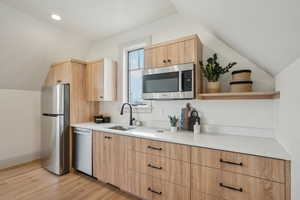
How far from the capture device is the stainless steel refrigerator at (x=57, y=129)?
8.75 feet

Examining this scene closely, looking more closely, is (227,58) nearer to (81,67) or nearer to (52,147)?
(81,67)

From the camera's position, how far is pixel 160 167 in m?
1.80

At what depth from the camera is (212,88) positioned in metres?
1.97

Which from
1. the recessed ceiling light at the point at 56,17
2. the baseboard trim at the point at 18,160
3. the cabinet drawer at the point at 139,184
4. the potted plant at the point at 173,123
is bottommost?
the baseboard trim at the point at 18,160

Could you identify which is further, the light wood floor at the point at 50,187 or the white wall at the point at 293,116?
the light wood floor at the point at 50,187

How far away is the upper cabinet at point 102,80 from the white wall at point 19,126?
140 cm

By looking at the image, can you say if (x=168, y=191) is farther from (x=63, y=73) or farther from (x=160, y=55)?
(x=63, y=73)

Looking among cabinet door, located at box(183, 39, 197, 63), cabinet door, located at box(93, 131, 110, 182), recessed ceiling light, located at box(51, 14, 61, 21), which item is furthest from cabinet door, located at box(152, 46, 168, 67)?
recessed ceiling light, located at box(51, 14, 61, 21)

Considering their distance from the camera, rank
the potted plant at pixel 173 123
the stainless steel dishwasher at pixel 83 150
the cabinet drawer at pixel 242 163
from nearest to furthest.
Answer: the cabinet drawer at pixel 242 163 < the potted plant at pixel 173 123 < the stainless steel dishwasher at pixel 83 150

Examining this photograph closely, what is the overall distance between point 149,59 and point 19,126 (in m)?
3.02

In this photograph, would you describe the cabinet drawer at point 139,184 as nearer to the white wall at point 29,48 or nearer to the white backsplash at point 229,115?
the white backsplash at point 229,115

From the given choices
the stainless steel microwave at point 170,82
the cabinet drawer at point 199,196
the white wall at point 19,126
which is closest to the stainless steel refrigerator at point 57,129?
the white wall at point 19,126

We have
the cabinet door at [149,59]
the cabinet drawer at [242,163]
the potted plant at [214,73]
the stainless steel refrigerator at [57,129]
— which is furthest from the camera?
the stainless steel refrigerator at [57,129]

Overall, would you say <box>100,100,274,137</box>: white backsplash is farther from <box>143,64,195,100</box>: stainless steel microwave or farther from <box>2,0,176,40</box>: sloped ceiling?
<box>2,0,176,40</box>: sloped ceiling
